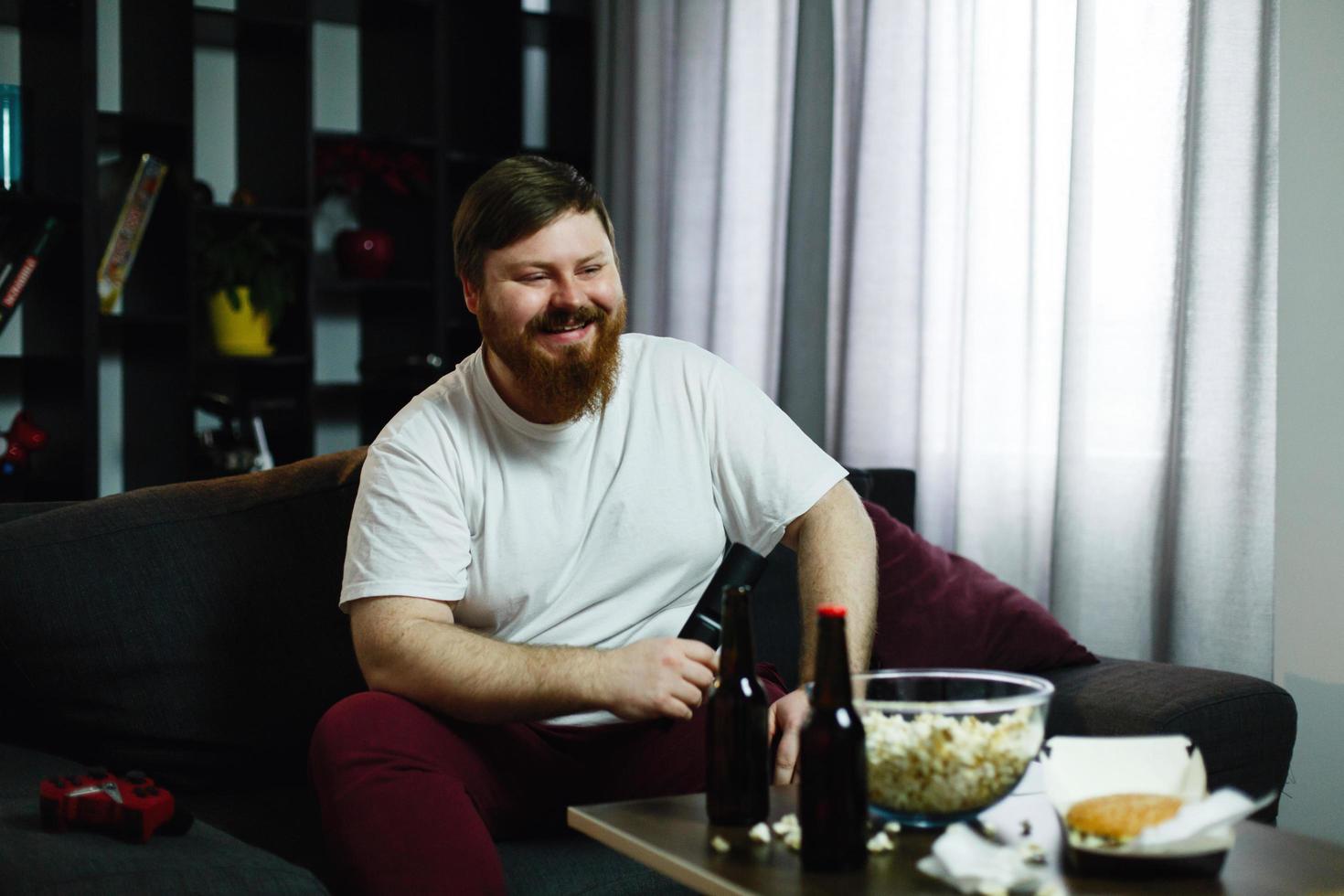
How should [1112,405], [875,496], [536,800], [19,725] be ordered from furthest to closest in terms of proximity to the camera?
[875,496], [1112,405], [19,725], [536,800]

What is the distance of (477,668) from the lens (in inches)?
61.5

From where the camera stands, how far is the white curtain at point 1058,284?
229 centimetres

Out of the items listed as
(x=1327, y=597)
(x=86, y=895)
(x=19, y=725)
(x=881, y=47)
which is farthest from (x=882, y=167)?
(x=86, y=895)

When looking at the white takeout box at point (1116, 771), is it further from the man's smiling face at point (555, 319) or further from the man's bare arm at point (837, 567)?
the man's smiling face at point (555, 319)

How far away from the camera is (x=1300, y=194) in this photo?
2.28 metres

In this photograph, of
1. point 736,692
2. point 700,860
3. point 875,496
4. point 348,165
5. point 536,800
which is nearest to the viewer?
point 700,860

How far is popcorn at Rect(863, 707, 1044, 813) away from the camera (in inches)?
42.3

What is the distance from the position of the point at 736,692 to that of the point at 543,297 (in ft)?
2.56

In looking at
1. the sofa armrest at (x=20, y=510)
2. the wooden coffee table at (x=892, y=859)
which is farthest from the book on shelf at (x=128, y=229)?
the wooden coffee table at (x=892, y=859)

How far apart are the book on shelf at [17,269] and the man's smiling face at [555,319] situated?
6.79 ft

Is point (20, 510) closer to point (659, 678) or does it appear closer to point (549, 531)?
point (549, 531)

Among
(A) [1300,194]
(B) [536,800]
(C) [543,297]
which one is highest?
(A) [1300,194]

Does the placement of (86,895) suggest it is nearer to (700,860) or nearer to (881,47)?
(700,860)

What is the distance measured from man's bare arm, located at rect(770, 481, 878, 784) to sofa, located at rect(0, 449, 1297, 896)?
35cm
